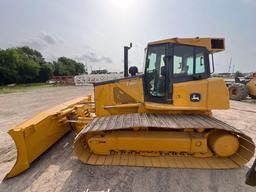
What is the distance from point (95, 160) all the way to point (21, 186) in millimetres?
1283

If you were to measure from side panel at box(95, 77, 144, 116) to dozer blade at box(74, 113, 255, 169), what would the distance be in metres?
0.55

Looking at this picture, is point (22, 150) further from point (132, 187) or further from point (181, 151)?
point (181, 151)

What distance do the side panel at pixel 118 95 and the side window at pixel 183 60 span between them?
32.9 inches

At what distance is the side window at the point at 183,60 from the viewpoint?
14.5 feet

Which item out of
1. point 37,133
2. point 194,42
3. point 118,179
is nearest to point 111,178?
point 118,179

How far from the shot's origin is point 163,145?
3.92 m

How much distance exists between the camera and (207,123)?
3.77m

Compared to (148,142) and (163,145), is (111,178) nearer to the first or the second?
(148,142)

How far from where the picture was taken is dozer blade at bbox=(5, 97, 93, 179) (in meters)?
3.65

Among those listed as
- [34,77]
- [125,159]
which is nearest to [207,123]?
[125,159]

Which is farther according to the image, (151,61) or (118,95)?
(118,95)

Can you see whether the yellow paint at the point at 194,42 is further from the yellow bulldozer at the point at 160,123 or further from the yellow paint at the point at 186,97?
the yellow paint at the point at 186,97

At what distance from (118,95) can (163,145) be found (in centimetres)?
151

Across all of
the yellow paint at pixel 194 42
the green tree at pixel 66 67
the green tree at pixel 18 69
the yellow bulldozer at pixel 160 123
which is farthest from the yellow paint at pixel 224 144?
the green tree at pixel 66 67
